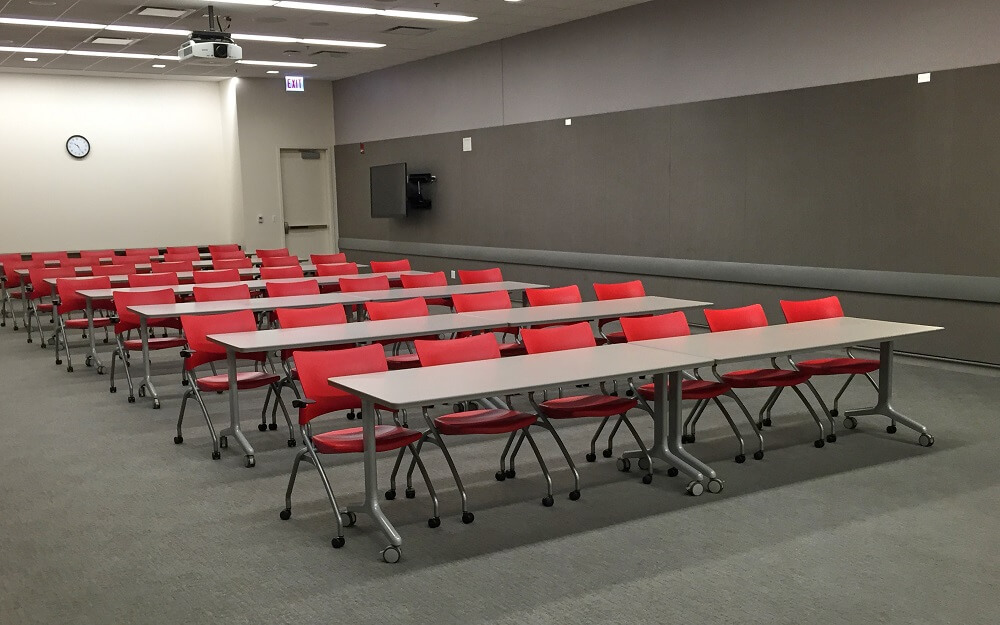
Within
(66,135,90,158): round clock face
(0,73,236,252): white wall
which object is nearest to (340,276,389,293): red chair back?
(0,73,236,252): white wall

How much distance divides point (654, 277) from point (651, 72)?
8.13ft

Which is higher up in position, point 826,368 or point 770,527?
point 826,368

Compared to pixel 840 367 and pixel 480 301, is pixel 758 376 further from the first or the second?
pixel 480 301

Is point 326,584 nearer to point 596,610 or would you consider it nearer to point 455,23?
point 596,610

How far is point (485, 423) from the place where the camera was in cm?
473

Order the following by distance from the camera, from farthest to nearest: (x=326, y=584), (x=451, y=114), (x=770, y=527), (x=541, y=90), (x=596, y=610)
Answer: (x=451, y=114) → (x=541, y=90) → (x=770, y=527) → (x=326, y=584) → (x=596, y=610)

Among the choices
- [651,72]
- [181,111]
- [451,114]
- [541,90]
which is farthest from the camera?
[181,111]

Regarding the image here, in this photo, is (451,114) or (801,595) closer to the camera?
(801,595)

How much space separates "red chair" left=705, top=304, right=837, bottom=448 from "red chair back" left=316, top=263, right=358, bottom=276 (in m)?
5.60

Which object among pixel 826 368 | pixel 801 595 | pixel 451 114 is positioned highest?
pixel 451 114

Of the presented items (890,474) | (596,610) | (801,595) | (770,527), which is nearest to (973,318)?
(890,474)

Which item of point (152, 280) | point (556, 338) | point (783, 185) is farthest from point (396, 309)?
point (783, 185)

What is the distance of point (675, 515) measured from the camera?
455 cm

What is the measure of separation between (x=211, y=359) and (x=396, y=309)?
4.73 ft
